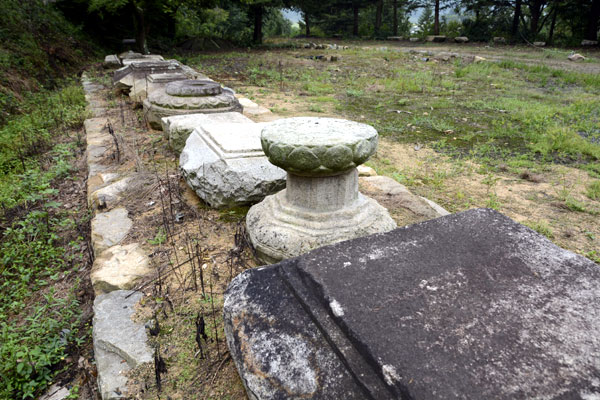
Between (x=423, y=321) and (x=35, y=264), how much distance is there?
2.75m

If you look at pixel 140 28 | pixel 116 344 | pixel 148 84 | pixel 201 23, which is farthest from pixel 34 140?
pixel 201 23

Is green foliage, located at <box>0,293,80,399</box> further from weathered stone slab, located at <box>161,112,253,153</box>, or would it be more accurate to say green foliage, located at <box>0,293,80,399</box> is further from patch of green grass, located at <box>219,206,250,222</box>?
weathered stone slab, located at <box>161,112,253,153</box>

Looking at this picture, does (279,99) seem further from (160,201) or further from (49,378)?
(49,378)

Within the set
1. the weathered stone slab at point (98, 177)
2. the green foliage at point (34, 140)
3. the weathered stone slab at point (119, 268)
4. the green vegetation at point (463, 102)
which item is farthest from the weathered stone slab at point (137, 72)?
the weathered stone slab at point (119, 268)

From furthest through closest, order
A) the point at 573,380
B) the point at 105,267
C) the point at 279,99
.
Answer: the point at 279,99
the point at 105,267
the point at 573,380

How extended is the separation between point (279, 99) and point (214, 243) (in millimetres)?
5224

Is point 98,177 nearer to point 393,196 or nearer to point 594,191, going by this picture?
point 393,196

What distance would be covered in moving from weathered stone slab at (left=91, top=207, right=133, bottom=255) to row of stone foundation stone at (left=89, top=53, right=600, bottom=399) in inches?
7.3

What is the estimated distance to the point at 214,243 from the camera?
2592 mm

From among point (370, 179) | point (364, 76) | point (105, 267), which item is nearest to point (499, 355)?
point (105, 267)

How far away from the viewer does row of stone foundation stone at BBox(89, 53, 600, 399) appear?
112 cm

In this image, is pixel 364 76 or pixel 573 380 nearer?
pixel 573 380

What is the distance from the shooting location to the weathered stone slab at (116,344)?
162cm

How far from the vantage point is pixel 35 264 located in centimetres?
273
